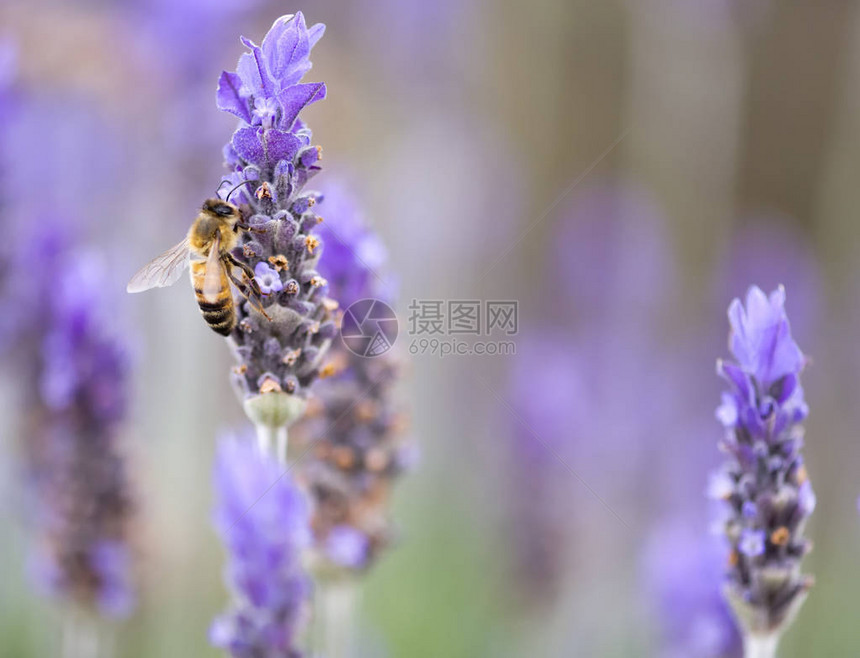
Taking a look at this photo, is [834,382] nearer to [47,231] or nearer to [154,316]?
[154,316]

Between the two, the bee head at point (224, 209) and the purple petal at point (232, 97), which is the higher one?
the purple petal at point (232, 97)

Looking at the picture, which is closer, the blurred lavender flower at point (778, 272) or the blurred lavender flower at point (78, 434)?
the blurred lavender flower at point (78, 434)

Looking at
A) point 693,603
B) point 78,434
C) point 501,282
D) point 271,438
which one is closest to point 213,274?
point 271,438

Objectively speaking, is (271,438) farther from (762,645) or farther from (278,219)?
(762,645)

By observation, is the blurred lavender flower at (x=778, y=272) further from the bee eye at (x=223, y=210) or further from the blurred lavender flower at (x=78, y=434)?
the bee eye at (x=223, y=210)

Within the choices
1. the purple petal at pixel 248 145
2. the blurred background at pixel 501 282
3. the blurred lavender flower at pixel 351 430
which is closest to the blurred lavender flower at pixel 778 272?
the blurred background at pixel 501 282

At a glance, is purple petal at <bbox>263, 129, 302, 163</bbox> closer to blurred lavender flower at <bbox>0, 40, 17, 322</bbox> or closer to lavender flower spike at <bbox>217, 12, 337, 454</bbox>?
lavender flower spike at <bbox>217, 12, 337, 454</bbox>
